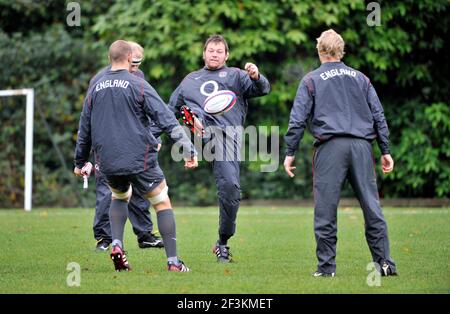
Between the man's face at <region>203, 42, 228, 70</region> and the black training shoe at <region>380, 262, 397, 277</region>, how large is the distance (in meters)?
2.93

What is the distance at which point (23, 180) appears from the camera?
1842cm

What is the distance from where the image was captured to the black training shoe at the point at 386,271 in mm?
7809

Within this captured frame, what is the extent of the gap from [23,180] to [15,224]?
527cm

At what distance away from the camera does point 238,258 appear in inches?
372

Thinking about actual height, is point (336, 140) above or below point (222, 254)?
above

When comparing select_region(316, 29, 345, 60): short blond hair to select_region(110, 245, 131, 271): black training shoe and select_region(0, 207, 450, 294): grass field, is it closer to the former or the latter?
select_region(0, 207, 450, 294): grass field

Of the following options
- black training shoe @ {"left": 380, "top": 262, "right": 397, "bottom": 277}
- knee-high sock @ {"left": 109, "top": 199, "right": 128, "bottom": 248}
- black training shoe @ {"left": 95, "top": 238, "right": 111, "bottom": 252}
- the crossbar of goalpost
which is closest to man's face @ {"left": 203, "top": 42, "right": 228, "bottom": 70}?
knee-high sock @ {"left": 109, "top": 199, "right": 128, "bottom": 248}

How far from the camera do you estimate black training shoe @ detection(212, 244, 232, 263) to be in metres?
9.16

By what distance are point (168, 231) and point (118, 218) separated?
536 millimetres

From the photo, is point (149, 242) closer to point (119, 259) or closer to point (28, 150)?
point (119, 259)

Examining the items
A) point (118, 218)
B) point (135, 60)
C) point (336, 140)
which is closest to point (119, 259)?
point (118, 218)

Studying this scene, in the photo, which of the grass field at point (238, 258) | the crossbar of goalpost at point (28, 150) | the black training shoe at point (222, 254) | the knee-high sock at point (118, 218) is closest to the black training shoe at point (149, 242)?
the grass field at point (238, 258)

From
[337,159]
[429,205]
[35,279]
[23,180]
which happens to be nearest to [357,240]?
[337,159]
